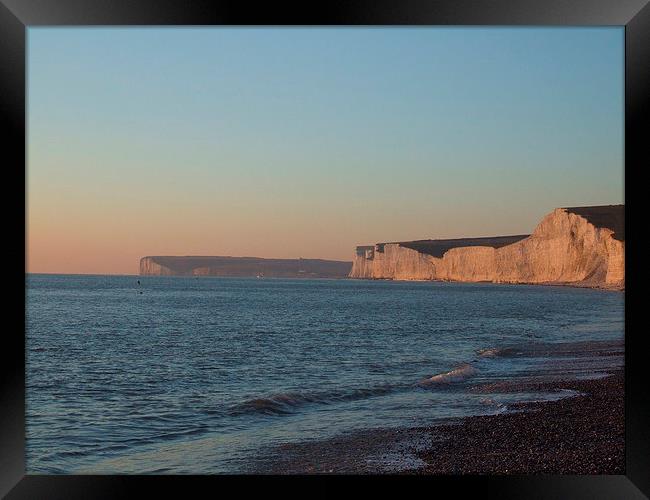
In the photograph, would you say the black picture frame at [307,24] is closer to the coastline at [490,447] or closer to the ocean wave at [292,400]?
the coastline at [490,447]

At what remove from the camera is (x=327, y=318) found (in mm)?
32125

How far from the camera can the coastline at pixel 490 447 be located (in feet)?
17.6

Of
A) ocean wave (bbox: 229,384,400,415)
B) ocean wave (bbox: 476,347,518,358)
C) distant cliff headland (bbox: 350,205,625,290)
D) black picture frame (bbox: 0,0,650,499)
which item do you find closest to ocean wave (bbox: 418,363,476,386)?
ocean wave (bbox: 229,384,400,415)

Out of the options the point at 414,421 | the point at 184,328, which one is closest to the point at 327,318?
the point at 184,328

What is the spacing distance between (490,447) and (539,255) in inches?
2691

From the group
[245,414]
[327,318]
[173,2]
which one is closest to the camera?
[173,2]

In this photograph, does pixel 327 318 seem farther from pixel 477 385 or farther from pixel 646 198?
pixel 646 198

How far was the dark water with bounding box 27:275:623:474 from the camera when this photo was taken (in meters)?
7.48

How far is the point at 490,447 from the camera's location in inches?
240

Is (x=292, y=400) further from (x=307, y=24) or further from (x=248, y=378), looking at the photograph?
(x=307, y=24)

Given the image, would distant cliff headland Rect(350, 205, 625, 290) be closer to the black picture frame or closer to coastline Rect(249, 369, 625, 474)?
coastline Rect(249, 369, 625, 474)

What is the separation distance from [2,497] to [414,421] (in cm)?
508

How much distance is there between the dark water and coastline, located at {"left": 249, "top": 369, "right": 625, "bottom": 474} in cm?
50

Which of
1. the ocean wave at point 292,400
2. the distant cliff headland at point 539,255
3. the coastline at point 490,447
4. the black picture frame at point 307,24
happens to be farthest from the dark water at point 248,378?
the distant cliff headland at point 539,255
